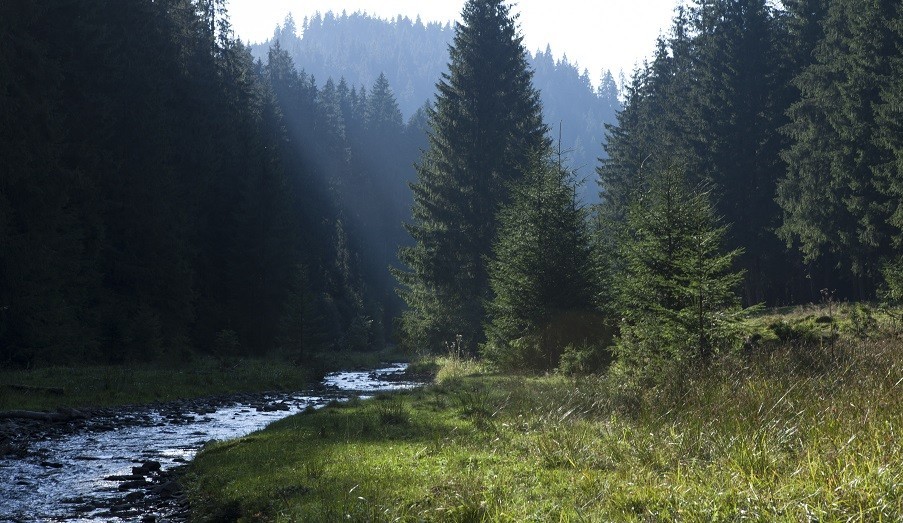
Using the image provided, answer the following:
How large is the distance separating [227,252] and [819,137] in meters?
34.9

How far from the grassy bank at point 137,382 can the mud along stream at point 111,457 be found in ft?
3.99

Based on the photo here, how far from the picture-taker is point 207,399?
74.2ft

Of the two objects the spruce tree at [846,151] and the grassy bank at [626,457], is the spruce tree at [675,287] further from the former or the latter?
the spruce tree at [846,151]

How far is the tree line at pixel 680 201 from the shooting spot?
58.6 ft

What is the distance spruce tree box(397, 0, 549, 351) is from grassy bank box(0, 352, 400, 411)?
797cm

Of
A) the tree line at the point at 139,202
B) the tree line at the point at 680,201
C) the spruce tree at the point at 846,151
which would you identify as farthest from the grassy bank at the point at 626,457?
the spruce tree at the point at 846,151

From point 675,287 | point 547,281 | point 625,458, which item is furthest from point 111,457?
point 547,281

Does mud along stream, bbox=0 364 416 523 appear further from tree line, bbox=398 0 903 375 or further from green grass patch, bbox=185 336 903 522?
tree line, bbox=398 0 903 375

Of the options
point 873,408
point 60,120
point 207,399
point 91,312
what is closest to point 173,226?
point 91,312

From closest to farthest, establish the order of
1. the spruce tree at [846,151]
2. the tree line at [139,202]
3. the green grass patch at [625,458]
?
the green grass patch at [625,458], the tree line at [139,202], the spruce tree at [846,151]

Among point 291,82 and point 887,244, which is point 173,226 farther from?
point 291,82

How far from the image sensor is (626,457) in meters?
7.75

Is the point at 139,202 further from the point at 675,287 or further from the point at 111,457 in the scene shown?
the point at 675,287

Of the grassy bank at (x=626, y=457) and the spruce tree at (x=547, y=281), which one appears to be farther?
A: the spruce tree at (x=547, y=281)
